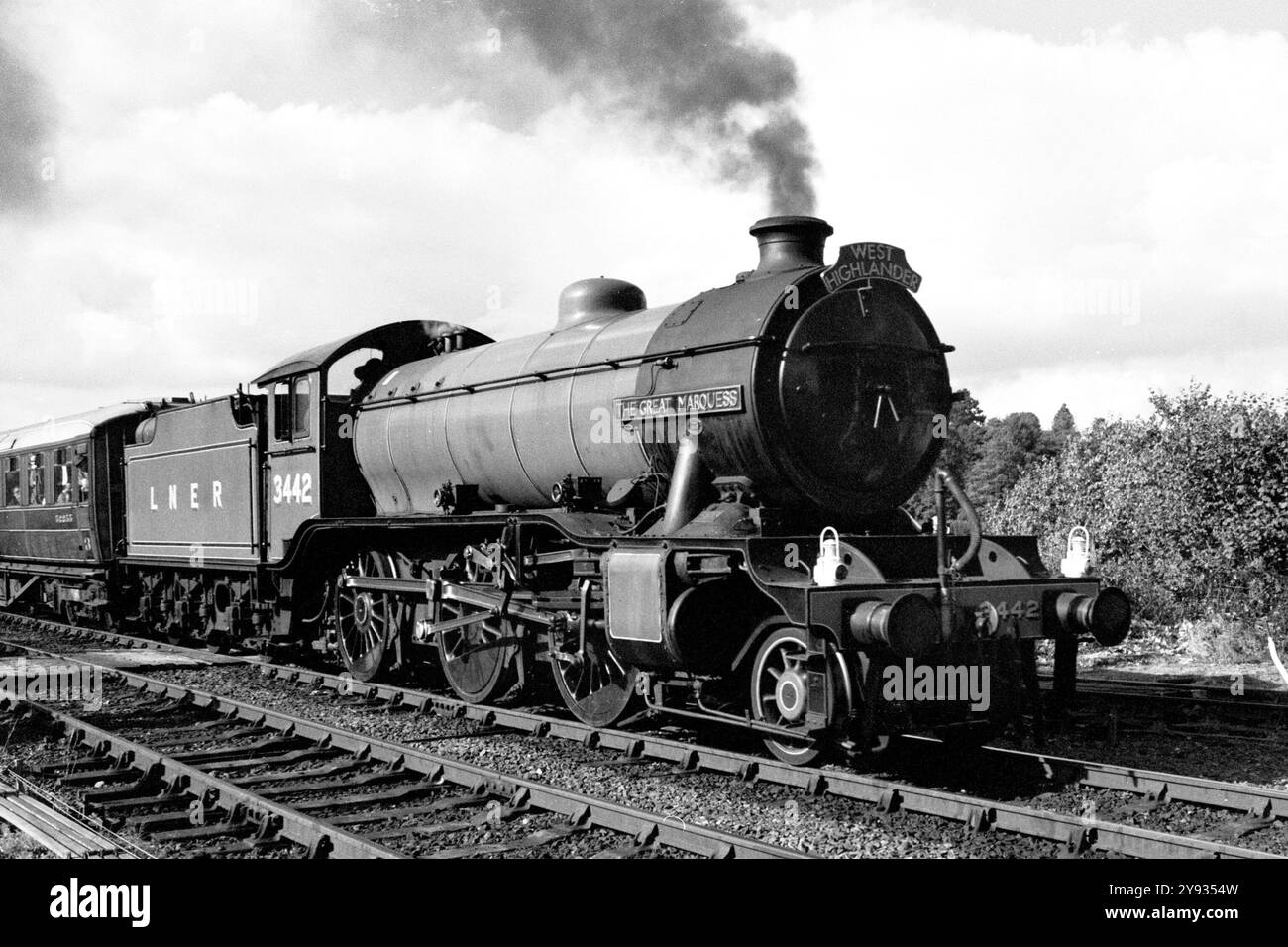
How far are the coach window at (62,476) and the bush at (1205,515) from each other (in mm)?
15093

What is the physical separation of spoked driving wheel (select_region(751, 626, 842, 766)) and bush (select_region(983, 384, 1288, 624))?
8.99 metres

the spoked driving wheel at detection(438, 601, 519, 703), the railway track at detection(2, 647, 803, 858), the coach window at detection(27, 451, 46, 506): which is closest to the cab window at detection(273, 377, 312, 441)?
the spoked driving wheel at detection(438, 601, 519, 703)

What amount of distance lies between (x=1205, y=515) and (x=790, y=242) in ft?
30.9

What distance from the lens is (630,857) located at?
531 centimetres

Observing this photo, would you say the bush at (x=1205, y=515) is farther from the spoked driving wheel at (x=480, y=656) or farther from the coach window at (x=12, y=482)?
the coach window at (x=12, y=482)

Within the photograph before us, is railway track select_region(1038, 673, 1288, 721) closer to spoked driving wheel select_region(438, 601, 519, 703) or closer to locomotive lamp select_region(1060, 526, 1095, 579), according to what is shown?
locomotive lamp select_region(1060, 526, 1095, 579)

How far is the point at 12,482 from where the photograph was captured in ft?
68.4

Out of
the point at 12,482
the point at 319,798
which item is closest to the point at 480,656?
the point at 319,798

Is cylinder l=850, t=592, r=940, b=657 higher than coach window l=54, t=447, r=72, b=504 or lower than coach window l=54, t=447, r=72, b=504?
lower

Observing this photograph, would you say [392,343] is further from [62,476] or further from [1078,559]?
[62,476]

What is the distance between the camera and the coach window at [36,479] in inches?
758

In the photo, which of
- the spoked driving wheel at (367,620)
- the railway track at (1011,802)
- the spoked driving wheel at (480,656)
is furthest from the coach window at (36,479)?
the railway track at (1011,802)

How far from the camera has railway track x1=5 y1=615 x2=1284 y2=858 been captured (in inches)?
211

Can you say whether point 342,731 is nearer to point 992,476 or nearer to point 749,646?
point 749,646
